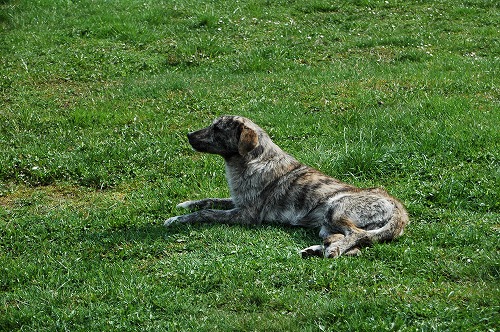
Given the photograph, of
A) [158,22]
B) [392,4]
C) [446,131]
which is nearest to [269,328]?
[446,131]

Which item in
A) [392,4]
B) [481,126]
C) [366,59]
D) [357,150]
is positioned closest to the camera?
[357,150]

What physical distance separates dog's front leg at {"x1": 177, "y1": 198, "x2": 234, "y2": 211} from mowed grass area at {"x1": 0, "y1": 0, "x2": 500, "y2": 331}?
166 millimetres

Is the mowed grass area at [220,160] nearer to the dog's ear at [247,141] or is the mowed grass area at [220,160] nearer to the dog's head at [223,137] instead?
the dog's head at [223,137]

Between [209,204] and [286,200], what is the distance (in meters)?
0.97

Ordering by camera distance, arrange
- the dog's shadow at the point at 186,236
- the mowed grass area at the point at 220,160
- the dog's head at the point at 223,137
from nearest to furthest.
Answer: the mowed grass area at the point at 220,160 < the dog's shadow at the point at 186,236 < the dog's head at the point at 223,137

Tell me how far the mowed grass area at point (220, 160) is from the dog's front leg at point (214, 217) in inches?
7.4

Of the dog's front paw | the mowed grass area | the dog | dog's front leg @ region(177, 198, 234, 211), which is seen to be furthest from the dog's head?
the dog's front paw

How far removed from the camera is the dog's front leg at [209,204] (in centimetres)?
934

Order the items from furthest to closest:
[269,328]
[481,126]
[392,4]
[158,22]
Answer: [392,4] → [158,22] → [481,126] → [269,328]

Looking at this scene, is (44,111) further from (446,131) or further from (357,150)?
(446,131)

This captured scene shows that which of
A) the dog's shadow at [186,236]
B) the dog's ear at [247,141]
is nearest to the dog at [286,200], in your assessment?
the dog's ear at [247,141]

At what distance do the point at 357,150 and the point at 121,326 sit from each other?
466 cm

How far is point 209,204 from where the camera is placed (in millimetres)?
9430

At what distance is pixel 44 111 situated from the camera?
1334cm
